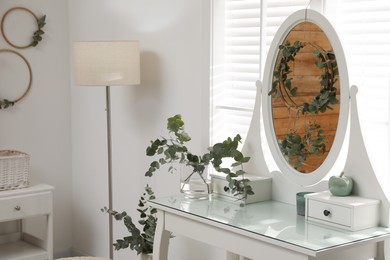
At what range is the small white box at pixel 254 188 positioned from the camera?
2787mm

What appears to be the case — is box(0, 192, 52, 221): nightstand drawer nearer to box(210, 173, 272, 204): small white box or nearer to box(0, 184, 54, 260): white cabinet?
box(0, 184, 54, 260): white cabinet

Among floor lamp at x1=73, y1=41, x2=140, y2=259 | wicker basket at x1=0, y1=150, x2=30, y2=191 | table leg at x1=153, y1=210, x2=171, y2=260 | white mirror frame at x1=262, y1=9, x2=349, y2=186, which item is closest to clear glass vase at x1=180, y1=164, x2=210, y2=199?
table leg at x1=153, y1=210, x2=171, y2=260

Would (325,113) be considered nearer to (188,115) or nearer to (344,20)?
(344,20)

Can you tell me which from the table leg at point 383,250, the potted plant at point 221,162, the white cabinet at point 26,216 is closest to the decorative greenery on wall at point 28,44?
the white cabinet at point 26,216

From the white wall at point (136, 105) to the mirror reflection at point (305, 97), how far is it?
1.93ft

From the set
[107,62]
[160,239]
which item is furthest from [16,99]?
[160,239]

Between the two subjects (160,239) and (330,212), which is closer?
(330,212)

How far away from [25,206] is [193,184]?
4.54 ft

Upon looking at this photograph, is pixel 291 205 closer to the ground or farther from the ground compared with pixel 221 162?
closer to the ground

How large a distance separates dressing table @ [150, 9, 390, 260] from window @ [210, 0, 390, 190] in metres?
0.07

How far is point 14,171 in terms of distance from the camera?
12.5 feet

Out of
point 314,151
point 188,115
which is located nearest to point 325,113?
point 314,151

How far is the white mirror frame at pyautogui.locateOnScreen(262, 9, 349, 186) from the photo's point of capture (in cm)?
250

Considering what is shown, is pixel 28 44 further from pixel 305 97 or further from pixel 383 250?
pixel 383 250
